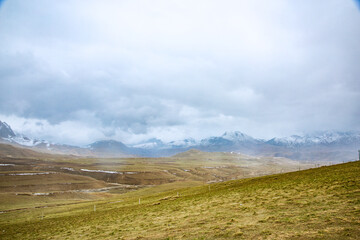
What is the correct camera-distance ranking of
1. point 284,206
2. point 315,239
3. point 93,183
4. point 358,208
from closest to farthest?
1. point 315,239
2. point 358,208
3. point 284,206
4. point 93,183

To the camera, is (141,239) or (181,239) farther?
(141,239)

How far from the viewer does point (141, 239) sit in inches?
906

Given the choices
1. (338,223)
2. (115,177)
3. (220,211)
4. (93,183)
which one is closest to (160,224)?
(220,211)

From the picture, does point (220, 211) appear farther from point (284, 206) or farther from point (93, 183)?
point (93, 183)

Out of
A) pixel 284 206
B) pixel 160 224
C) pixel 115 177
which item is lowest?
pixel 115 177

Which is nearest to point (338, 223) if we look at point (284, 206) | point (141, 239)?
point (284, 206)

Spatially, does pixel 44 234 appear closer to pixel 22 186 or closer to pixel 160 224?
pixel 160 224

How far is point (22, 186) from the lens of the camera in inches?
5064

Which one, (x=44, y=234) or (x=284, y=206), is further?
(x=44, y=234)

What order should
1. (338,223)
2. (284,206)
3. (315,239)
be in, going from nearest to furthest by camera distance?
(315,239)
(338,223)
(284,206)

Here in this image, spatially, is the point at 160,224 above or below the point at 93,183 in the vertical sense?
above

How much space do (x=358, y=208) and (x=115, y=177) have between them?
186642 mm

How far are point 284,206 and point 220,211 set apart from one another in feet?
25.8

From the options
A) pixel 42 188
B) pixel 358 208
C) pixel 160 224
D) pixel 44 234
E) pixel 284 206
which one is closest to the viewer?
pixel 358 208
